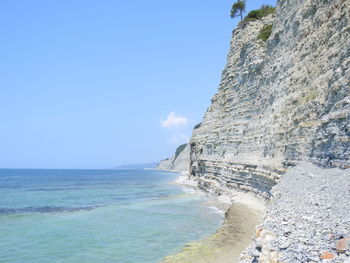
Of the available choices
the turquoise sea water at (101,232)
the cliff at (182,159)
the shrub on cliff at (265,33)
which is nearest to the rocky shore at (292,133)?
the shrub on cliff at (265,33)

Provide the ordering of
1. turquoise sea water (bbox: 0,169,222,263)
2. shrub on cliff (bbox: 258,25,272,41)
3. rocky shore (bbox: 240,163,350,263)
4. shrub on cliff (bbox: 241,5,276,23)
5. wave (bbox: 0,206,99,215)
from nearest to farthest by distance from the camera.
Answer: rocky shore (bbox: 240,163,350,263) → turquoise sea water (bbox: 0,169,222,263) → wave (bbox: 0,206,99,215) → shrub on cliff (bbox: 258,25,272,41) → shrub on cliff (bbox: 241,5,276,23)

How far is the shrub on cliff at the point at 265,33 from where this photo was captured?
1334 inches

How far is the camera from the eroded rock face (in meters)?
14.5

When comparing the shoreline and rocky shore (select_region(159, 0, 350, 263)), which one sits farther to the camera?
the shoreline

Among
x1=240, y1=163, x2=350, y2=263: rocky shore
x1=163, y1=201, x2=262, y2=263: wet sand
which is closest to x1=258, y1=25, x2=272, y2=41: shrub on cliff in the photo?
x1=163, y1=201, x2=262, y2=263: wet sand

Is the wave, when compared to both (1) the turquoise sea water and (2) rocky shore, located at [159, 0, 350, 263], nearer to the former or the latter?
(1) the turquoise sea water

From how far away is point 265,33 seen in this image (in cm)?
3419

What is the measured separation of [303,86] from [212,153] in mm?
20870

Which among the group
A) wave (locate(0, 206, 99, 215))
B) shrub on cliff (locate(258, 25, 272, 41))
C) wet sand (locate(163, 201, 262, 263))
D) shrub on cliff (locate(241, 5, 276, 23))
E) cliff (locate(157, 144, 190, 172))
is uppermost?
shrub on cliff (locate(241, 5, 276, 23))

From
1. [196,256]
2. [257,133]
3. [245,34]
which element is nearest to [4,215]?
[196,256]

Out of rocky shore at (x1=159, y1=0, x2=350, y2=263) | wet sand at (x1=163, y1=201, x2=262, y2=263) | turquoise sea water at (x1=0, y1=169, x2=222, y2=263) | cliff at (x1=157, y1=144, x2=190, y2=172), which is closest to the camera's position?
rocky shore at (x1=159, y1=0, x2=350, y2=263)

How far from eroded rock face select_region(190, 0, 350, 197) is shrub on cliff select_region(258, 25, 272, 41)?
523mm

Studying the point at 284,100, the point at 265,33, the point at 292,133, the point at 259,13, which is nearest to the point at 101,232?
the point at 292,133

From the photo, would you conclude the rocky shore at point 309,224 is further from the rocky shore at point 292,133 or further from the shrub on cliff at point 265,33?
the shrub on cliff at point 265,33
